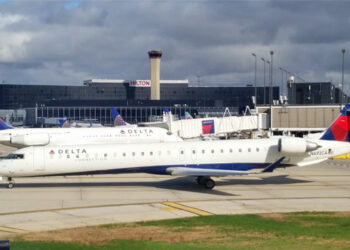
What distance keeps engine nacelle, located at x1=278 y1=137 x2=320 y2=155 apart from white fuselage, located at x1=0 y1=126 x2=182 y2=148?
74.2ft

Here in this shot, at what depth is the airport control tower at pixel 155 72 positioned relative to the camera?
176500 mm

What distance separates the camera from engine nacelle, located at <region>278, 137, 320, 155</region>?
30828mm

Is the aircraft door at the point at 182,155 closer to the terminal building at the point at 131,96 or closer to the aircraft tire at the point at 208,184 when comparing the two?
the aircraft tire at the point at 208,184

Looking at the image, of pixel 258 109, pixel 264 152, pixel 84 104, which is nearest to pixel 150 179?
pixel 264 152

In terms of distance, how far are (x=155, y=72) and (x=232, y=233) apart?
16279cm

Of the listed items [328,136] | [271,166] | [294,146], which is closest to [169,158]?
[271,166]

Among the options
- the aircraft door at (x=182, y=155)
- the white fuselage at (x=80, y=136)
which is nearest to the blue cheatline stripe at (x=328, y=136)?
the aircraft door at (x=182, y=155)

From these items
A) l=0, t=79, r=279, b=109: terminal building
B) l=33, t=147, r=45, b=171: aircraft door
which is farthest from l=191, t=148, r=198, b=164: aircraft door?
l=0, t=79, r=279, b=109: terminal building

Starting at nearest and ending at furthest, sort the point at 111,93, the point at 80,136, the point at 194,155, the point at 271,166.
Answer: the point at 271,166 < the point at 194,155 < the point at 80,136 < the point at 111,93

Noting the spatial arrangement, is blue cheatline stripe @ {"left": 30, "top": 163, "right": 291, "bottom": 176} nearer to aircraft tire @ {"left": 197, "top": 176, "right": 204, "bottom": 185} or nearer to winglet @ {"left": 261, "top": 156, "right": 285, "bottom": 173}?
aircraft tire @ {"left": 197, "top": 176, "right": 204, "bottom": 185}

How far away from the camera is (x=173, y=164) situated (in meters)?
31.1

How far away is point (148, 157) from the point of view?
31.1 meters

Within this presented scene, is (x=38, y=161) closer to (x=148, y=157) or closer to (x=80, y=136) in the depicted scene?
(x=148, y=157)

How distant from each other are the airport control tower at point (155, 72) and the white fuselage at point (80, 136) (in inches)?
4746
